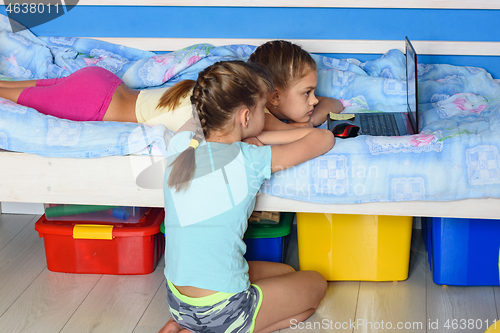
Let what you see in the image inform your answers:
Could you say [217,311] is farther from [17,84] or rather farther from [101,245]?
[17,84]

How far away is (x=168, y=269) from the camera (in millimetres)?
1162

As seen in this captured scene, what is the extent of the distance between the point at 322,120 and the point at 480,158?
19.3 inches

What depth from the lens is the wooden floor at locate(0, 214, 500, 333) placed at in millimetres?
1270

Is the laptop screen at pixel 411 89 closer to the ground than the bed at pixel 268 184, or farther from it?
farther from it

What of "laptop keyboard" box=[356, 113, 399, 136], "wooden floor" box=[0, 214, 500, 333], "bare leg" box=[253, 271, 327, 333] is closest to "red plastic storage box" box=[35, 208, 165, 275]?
"wooden floor" box=[0, 214, 500, 333]

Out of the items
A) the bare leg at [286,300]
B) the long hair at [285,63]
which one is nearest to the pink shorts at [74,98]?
the long hair at [285,63]

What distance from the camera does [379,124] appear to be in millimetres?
1358

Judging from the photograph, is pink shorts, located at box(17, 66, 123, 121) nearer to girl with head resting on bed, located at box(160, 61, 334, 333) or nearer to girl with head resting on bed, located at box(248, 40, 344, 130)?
girl with head resting on bed, located at box(160, 61, 334, 333)

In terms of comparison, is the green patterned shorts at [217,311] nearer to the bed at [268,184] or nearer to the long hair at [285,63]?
the bed at [268,184]

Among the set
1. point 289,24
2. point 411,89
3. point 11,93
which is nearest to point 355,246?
point 411,89

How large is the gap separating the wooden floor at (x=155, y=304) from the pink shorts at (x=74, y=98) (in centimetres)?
50

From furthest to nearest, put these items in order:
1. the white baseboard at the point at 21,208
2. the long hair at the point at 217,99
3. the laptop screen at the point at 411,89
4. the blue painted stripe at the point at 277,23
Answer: the white baseboard at the point at 21,208 → the blue painted stripe at the point at 277,23 → the laptop screen at the point at 411,89 → the long hair at the point at 217,99

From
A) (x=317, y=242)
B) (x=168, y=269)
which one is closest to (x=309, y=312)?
(x=317, y=242)

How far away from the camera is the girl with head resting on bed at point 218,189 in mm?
1090
